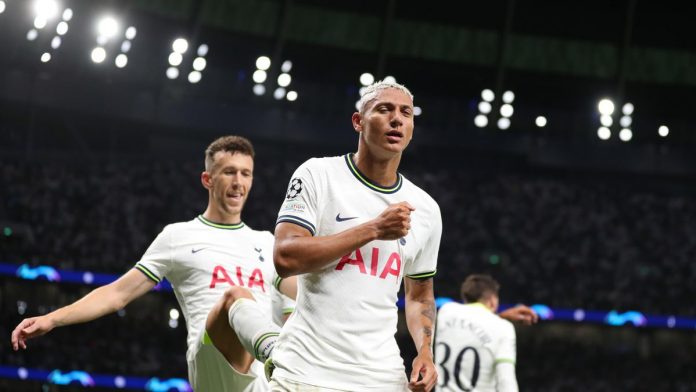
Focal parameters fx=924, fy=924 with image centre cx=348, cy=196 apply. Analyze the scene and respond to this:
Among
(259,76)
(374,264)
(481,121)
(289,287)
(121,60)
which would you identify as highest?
(259,76)

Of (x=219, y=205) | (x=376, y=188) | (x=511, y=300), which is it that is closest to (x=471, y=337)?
(x=219, y=205)

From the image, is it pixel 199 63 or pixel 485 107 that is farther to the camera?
pixel 485 107

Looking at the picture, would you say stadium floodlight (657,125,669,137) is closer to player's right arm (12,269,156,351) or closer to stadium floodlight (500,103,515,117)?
stadium floodlight (500,103,515,117)

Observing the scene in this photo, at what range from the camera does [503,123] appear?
27594 millimetres

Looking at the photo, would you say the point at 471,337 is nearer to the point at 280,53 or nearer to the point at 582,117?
the point at 280,53

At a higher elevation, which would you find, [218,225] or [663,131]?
[663,131]

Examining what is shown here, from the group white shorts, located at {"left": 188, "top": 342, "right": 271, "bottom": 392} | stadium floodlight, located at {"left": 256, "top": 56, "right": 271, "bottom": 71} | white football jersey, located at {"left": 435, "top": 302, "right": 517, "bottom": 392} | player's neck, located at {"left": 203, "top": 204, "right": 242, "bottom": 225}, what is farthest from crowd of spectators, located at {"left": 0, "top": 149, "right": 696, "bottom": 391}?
white shorts, located at {"left": 188, "top": 342, "right": 271, "bottom": 392}

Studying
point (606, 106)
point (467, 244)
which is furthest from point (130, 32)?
point (606, 106)

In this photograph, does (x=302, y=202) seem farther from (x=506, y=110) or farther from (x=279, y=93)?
(x=506, y=110)

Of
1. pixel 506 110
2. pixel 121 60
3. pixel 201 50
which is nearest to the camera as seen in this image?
pixel 121 60

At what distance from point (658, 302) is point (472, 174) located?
656 cm

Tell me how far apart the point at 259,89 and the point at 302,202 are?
2323 centimetres

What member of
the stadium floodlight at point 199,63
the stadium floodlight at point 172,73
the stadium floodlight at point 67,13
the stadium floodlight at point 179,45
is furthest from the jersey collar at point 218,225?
the stadium floodlight at point 199,63

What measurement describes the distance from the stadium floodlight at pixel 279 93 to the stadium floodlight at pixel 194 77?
2.18m
